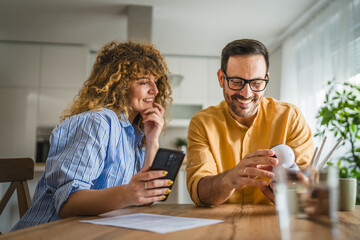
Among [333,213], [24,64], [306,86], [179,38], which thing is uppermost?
[179,38]

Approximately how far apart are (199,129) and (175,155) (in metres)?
0.62

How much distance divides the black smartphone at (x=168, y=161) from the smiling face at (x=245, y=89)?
2.15 feet

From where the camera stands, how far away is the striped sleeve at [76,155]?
1009 mm

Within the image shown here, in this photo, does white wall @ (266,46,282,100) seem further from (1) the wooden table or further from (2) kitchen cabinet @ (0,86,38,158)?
(1) the wooden table

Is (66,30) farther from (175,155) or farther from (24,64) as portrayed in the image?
(175,155)

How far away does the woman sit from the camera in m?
0.94

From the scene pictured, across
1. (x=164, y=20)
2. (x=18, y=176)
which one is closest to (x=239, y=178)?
(x=18, y=176)

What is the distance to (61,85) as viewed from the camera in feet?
16.8

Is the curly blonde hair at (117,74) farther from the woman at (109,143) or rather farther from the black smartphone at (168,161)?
the black smartphone at (168,161)

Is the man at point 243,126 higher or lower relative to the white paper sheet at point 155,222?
higher

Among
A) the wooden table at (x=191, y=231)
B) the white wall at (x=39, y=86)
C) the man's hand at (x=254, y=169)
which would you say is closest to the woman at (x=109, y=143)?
the wooden table at (x=191, y=231)

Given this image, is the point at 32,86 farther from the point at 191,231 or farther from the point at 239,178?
the point at 191,231

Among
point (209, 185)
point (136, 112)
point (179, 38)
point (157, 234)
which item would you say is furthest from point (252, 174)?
point (179, 38)

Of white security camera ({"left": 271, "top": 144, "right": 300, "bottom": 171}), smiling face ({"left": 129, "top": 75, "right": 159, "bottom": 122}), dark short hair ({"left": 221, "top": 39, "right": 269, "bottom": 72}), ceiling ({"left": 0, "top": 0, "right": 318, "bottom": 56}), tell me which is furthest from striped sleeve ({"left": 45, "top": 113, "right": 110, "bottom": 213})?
ceiling ({"left": 0, "top": 0, "right": 318, "bottom": 56})
